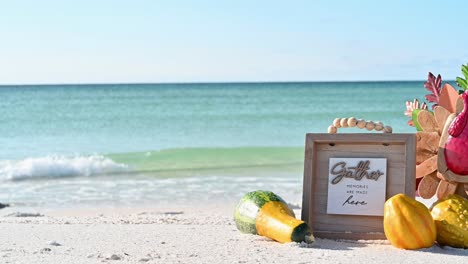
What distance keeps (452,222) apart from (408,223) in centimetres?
26

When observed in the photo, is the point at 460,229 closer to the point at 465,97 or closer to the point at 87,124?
the point at 465,97

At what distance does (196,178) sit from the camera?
1129cm

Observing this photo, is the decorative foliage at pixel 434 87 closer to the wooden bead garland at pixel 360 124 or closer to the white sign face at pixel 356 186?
the wooden bead garland at pixel 360 124

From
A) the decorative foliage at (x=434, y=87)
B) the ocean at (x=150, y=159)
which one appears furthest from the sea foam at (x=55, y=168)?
the decorative foliage at (x=434, y=87)

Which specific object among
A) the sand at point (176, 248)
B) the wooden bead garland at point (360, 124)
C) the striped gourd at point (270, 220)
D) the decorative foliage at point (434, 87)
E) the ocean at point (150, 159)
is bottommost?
the ocean at point (150, 159)

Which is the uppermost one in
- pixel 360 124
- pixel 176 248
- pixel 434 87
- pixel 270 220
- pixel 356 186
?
pixel 434 87

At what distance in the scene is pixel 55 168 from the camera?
41.5 feet

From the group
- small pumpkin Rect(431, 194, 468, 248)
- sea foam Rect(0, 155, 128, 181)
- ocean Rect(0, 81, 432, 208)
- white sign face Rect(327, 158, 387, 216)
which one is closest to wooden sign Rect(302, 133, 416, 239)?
white sign face Rect(327, 158, 387, 216)

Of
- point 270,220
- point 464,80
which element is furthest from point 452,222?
point 464,80

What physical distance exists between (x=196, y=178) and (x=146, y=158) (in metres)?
3.97

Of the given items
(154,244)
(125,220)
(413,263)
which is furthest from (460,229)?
(125,220)

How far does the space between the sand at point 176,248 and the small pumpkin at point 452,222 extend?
0.16ft

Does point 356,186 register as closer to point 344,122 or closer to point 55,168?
point 344,122

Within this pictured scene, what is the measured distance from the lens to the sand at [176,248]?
12.0 feet
